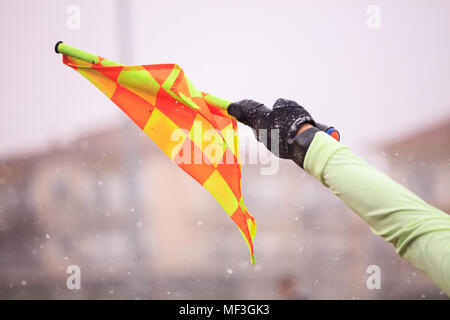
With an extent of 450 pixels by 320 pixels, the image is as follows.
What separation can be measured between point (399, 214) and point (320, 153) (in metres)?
0.09

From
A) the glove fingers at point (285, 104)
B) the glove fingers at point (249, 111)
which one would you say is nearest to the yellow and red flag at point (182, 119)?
the glove fingers at point (249, 111)

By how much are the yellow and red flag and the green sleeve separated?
560 millimetres

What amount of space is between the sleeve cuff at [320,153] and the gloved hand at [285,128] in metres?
0.03

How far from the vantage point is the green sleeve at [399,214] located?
0.30m

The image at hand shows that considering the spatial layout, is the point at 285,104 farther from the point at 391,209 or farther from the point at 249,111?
the point at 391,209

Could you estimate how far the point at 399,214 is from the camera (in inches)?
12.2

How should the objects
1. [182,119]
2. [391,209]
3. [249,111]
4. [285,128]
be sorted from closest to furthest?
1. [391,209]
2. [285,128]
3. [249,111]
4. [182,119]

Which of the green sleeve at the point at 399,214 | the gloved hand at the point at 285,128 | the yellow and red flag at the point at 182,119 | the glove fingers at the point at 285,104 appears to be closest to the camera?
the green sleeve at the point at 399,214

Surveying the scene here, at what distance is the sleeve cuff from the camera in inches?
13.6

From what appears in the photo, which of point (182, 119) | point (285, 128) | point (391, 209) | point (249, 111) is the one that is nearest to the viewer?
point (391, 209)

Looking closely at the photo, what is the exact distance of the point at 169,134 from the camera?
1029mm

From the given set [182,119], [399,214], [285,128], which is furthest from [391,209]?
[182,119]

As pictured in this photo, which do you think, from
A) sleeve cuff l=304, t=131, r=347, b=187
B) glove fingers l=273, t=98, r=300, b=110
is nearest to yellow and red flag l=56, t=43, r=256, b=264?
glove fingers l=273, t=98, r=300, b=110

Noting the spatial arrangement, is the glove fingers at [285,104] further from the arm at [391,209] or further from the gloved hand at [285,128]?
the arm at [391,209]
